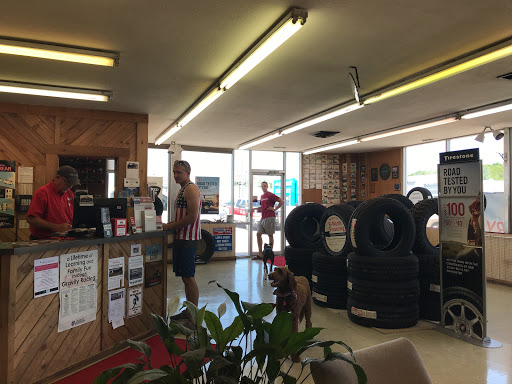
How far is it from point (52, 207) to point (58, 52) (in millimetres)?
1628

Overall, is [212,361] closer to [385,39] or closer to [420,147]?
[385,39]

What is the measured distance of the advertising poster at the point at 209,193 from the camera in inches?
400

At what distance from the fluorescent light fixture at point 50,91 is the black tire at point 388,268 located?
4.12 metres

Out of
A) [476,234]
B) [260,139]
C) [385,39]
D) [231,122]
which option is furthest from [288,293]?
[260,139]

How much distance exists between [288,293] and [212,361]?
2.73 m

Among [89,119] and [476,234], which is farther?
[89,119]

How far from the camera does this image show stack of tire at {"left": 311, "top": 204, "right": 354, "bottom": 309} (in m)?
5.30

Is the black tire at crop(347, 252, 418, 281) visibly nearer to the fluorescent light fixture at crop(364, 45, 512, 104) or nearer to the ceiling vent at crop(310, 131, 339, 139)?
the fluorescent light fixture at crop(364, 45, 512, 104)

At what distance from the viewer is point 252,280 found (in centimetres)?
732

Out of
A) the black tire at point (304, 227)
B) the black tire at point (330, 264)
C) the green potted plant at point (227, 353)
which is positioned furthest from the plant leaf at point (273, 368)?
the black tire at point (304, 227)

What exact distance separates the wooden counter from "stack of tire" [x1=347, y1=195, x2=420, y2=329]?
266 cm

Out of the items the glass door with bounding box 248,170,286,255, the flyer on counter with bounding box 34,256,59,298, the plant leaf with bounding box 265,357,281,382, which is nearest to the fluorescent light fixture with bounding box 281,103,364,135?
the glass door with bounding box 248,170,286,255

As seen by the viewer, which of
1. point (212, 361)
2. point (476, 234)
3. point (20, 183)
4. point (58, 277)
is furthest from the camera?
point (20, 183)

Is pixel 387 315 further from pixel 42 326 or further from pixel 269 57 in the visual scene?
pixel 42 326
